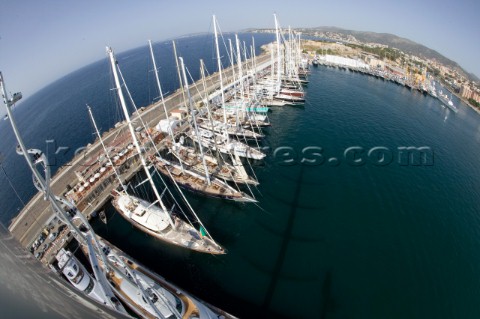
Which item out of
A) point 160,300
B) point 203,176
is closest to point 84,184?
point 203,176

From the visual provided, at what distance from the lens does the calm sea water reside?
26.4m

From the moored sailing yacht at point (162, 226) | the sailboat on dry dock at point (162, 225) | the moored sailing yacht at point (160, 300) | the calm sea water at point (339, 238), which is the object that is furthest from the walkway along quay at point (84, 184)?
the moored sailing yacht at point (160, 300)

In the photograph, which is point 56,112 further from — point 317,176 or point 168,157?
point 317,176

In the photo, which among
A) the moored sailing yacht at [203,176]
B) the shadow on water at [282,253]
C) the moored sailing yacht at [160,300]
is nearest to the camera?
the moored sailing yacht at [160,300]

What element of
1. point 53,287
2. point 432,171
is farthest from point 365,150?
point 53,287

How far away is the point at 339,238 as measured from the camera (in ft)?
108

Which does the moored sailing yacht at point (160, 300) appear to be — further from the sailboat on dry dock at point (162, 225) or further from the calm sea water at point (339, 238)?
the sailboat on dry dock at point (162, 225)

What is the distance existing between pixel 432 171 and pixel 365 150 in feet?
40.6

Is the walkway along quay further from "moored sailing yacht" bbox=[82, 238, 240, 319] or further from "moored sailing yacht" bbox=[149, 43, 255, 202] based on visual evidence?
"moored sailing yacht" bbox=[82, 238, 240, 319]

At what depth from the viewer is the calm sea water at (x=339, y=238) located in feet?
86.7

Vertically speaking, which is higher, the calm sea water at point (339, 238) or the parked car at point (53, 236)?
the calm sea water at point (339, 238)

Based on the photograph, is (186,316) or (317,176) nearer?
(186,316)

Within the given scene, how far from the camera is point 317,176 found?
44781mm

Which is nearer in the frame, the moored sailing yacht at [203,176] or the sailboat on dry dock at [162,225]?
the sailboat on dry dock at [162,225]
